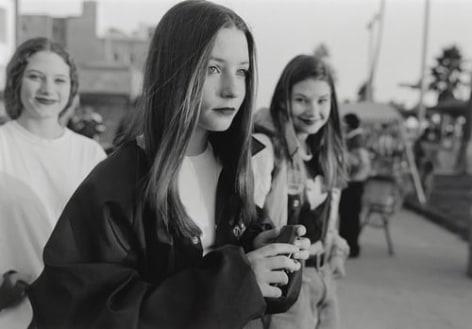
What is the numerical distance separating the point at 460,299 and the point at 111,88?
28108 millimetres

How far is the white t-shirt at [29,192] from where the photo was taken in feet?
6.07

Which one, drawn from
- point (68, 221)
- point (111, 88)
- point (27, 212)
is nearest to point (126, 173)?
point (68, 221)

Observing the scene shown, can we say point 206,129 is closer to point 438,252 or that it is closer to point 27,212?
point 27,212

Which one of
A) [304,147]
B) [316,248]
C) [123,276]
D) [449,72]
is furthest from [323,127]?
[449,72]

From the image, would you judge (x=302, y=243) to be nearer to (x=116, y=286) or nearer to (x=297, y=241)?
(x=297, y=241)

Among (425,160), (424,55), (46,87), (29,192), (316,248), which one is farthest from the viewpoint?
(424,55)

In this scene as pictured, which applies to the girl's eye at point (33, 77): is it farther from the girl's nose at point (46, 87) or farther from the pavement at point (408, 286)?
the pavement at point (408, 286)

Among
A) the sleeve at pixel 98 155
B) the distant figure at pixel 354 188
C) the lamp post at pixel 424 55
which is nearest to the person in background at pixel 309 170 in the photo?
the sleeve at pixel 98 155

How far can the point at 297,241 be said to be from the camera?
1296mm

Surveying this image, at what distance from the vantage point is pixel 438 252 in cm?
744

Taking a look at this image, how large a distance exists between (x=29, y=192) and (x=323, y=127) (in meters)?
1.32

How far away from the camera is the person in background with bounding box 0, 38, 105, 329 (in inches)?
72.5

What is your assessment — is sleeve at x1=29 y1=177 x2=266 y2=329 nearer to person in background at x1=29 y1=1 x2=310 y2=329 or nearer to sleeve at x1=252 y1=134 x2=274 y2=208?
person in background at x1=29 y1=1 x2=310 y2=329

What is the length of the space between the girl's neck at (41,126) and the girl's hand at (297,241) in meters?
1.08
